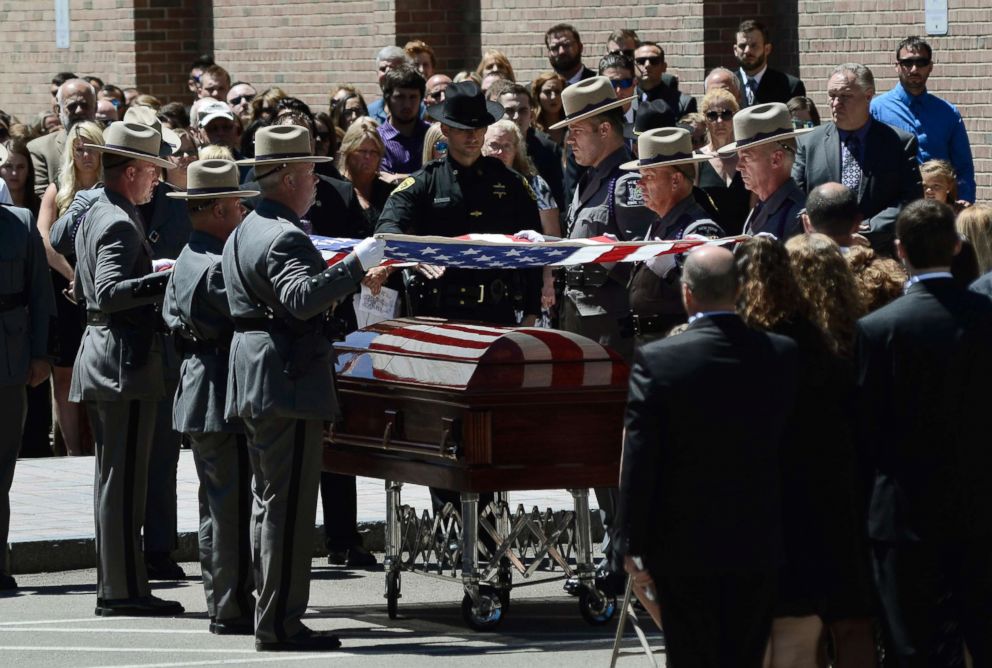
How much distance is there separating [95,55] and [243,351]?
49.2ft

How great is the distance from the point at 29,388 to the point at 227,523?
4997mm

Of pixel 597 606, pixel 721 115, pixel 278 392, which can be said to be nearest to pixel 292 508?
pixel 278 392

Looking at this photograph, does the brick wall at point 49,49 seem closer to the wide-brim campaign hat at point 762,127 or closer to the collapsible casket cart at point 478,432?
the collapsible casket cart at point 478,432

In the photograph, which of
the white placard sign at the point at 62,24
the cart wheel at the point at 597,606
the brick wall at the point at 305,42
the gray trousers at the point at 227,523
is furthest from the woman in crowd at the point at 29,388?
the white placard sign at the point at 62,24

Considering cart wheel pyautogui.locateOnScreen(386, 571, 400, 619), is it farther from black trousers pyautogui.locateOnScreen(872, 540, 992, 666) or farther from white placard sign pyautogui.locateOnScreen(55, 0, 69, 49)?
white placard sign pyautogui.locateOnScreen(55, 0, 69, 49)

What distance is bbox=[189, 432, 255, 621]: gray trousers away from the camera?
28.1 feet

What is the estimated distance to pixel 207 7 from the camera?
21.6 metres

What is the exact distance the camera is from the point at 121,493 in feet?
29.8

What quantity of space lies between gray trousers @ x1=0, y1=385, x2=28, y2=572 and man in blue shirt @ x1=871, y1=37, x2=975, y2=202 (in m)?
6.08

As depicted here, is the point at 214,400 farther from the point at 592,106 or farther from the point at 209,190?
the point at 592,106

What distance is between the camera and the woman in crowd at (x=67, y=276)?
11625mm

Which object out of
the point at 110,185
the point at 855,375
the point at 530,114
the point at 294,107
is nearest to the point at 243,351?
the point at 110,185

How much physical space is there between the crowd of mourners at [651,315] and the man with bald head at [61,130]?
0.14 feet

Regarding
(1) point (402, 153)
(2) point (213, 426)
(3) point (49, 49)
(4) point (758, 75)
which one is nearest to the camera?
(2) point (213, 426)
